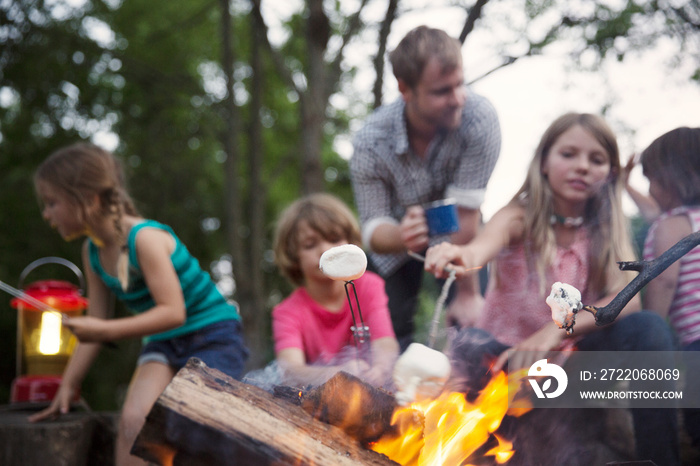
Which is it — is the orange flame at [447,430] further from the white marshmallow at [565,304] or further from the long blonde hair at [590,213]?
the long blonde hair at [590,213]

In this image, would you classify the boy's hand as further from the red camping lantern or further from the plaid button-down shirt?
the plaid button-down shirt

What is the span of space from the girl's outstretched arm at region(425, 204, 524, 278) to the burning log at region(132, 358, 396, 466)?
552 mm

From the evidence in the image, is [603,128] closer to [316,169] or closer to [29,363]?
[29,363]

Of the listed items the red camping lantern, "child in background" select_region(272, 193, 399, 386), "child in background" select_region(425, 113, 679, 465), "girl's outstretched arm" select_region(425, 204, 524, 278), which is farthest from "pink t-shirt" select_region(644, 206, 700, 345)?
the red camping lantern

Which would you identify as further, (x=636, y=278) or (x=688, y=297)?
(x=688, y=297)

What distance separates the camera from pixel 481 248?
2184 mm

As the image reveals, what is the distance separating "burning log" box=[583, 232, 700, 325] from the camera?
4.86 ft

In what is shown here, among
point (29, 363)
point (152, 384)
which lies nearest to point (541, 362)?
point (152, 384)

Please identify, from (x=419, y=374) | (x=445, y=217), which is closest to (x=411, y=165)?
(x=445, y=217)

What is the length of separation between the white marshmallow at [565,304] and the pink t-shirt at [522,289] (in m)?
0.61

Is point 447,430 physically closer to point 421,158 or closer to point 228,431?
point 228,431

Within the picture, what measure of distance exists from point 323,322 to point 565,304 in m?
1.30

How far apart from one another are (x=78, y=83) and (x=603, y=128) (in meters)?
8.72

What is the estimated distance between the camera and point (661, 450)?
1.75 metres
